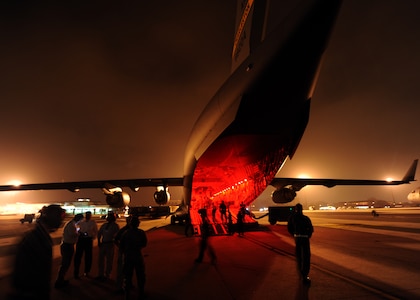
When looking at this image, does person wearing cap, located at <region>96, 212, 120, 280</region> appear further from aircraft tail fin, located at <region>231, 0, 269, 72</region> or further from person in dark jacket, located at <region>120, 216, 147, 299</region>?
aircraft tail fin, located at <region>231, 0, 269, 72</region>

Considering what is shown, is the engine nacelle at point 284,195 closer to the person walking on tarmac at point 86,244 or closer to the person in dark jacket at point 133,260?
the person walking on tarmac at point 86,244

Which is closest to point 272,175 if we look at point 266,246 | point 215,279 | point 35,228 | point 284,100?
point 266,246

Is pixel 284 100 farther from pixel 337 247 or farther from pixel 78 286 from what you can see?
pixel 78 286

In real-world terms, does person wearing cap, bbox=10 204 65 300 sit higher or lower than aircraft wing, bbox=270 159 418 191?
lower

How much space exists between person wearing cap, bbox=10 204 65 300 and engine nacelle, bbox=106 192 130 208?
13.7 meters

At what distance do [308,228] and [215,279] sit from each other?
2492 millimetres

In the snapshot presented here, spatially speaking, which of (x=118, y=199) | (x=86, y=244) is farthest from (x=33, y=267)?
(x=118, y=199)

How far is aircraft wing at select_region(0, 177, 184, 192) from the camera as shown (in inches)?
719

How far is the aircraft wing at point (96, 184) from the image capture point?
1827 centimetres

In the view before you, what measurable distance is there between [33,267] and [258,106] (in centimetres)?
711

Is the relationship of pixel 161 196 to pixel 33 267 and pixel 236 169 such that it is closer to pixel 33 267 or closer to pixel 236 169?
pixel 236 169

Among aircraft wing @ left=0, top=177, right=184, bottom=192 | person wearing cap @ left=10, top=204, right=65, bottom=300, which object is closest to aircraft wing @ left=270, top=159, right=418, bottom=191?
aircraft wing @ left=0, top=177, right=184, bottom=192

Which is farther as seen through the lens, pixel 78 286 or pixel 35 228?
pixel 78 286

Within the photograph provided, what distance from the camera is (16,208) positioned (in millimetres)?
113188
